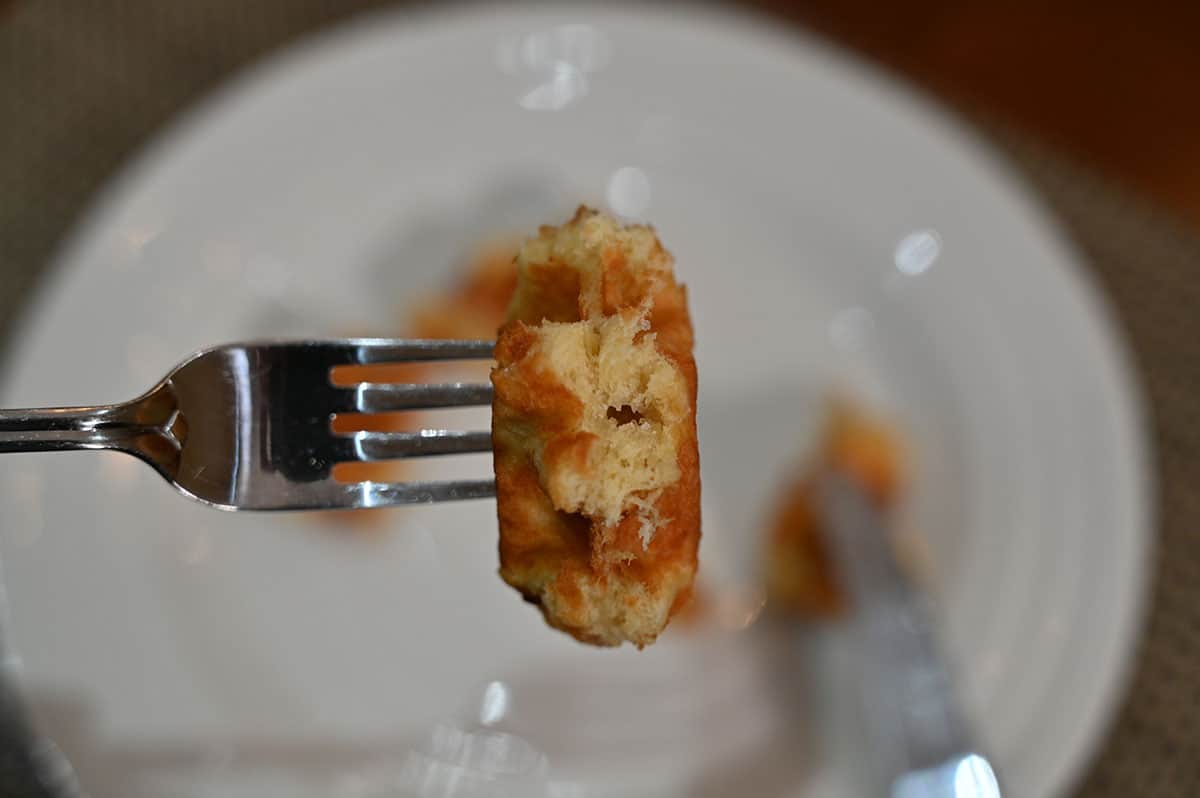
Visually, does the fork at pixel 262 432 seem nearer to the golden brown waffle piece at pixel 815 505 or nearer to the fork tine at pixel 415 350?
the fork tine at pixel 415 350

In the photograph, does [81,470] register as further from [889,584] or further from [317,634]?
[889,584]

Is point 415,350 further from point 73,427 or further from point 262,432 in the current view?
point 73,427

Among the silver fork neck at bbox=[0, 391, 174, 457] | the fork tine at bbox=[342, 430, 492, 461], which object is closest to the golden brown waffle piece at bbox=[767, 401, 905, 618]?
the fork tine at bbox=[342, 430, 492, 461]

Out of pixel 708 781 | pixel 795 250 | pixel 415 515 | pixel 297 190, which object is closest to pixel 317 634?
pixel 415 515

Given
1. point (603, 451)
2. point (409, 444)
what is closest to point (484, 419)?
point (409, 444)

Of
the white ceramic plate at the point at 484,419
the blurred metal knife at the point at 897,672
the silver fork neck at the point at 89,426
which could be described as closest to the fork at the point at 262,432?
the silver fork neck at the point at 89,426

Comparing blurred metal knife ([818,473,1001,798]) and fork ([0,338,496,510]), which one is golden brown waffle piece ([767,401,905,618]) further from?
fork ([0,338,496,510])
